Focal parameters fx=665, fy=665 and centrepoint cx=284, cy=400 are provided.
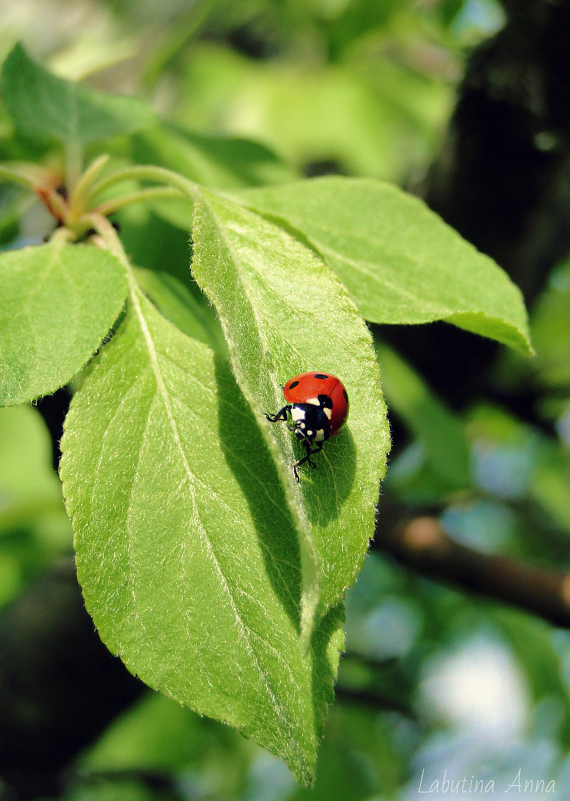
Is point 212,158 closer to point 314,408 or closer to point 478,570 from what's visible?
point 314,408

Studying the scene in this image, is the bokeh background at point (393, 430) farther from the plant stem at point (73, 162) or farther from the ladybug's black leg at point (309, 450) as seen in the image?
the ladybug's black leg at point (309, 450)

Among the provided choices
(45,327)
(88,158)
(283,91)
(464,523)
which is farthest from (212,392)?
(283,91)

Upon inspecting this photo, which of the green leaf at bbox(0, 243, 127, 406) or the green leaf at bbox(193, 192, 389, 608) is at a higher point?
the green leaf at bbox(193, 192, 389, 608)

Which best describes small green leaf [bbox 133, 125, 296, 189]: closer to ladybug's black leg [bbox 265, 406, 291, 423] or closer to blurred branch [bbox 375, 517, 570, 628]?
ladybug's black leg [bbox 265, 406, 291, 423]

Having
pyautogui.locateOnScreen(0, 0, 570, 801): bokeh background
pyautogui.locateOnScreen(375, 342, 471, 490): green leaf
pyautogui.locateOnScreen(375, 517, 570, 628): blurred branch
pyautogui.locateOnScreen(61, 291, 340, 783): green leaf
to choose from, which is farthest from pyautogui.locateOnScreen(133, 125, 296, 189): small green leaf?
pyautogui.locateOnScreen(375, 517, 570, 628): blurred branch

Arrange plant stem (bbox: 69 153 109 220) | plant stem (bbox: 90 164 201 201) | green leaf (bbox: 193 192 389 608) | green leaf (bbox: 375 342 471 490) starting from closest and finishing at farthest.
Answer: green leaf (bbox: 193 192 389 608)
plant stem (bbox: 90 164 201 201)
plant stem (bbox: 69 153 109 220)
green leaf (bbox: 375 342 471 490)

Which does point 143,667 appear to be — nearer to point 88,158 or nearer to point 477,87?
point 88,158
